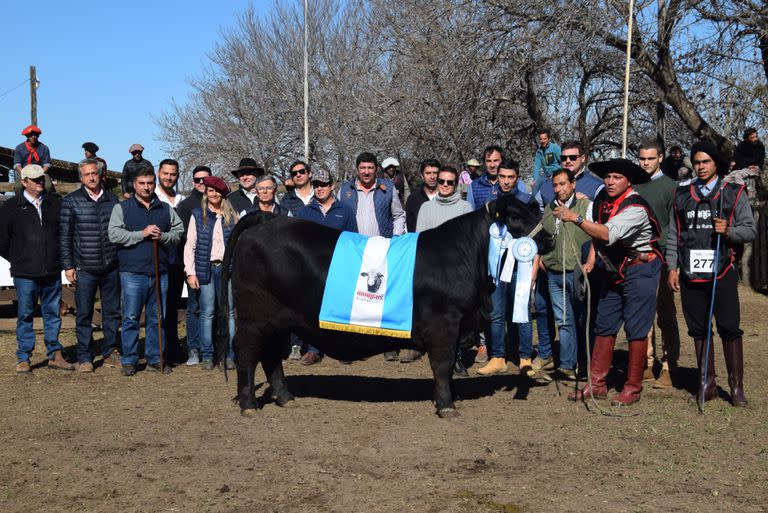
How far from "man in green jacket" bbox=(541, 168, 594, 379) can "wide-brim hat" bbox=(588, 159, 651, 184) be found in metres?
0.70

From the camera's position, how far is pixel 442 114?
60.4 feet

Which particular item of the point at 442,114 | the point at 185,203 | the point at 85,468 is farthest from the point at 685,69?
the point at 85,468

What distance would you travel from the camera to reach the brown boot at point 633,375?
6.89 meters

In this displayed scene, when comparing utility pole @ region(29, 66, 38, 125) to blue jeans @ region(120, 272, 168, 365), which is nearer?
blue jeans @ region(120, 272, 168, 365)

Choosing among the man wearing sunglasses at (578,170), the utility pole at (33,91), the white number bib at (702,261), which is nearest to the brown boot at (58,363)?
the man wearing sunglasses at (578,170)

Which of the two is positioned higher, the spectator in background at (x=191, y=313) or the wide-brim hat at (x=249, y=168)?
the wide-brim hat at (x=249, y=168)

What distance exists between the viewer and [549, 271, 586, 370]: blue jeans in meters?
7.88

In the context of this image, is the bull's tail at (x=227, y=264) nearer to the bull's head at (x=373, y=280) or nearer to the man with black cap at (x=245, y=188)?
the bull's head at (x=373, y=280)

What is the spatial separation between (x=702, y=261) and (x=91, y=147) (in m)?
10.2

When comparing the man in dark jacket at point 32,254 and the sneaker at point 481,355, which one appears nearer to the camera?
the man in dark jacket at point 32,254

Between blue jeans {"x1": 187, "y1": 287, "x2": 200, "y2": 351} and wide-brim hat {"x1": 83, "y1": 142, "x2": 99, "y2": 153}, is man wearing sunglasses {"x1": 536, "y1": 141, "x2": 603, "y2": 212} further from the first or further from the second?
wide-brim hat {"x1": 83, "y1": 142, "x2": 99, "y2": 153}

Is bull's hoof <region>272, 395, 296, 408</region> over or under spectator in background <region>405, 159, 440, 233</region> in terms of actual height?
under

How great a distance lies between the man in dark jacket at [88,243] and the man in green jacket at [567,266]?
454cm

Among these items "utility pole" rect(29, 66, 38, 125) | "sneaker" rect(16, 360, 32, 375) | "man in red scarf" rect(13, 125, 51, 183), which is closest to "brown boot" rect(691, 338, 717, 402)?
"sneaker" rect(16, 360, 32, 375)
